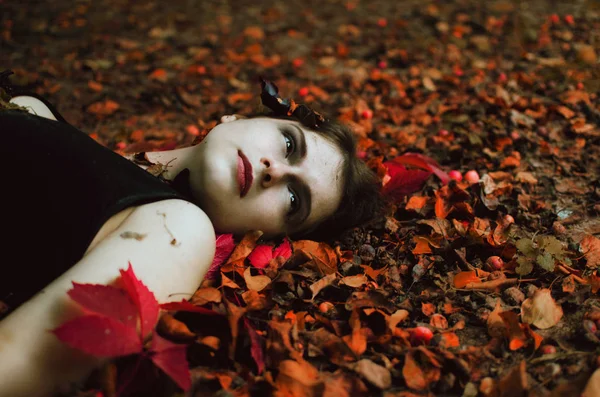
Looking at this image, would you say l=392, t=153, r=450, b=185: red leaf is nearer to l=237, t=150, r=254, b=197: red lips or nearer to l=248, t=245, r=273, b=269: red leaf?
l=248, t=245, r=273, b=269: red leaf

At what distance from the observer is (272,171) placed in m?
2.07

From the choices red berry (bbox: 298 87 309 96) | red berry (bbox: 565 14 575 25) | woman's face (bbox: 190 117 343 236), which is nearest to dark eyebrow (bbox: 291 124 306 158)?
woman's face (bbox: 190 117 343 236)

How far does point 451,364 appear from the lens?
170 centimetres

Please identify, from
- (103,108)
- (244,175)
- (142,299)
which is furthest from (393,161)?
(103,108)

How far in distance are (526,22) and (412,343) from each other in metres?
4.99

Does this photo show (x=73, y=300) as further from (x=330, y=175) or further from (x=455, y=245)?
(x=455, y=245)

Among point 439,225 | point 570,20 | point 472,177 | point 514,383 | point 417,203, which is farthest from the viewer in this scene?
point 570,20

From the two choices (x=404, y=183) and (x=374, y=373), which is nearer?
(x=374, y=373)

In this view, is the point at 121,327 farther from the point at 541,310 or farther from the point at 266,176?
the point at 541,310

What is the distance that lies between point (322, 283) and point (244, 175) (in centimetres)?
53

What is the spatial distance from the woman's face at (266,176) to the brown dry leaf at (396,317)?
0.61 m

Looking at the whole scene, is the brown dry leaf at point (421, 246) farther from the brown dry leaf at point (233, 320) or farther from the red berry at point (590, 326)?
the brown dry leaf at point (233, 320)

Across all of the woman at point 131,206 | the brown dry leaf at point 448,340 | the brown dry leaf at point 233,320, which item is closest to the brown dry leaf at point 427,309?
the brown dry leaf at point 448,340

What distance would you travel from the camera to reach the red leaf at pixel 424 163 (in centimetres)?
286
